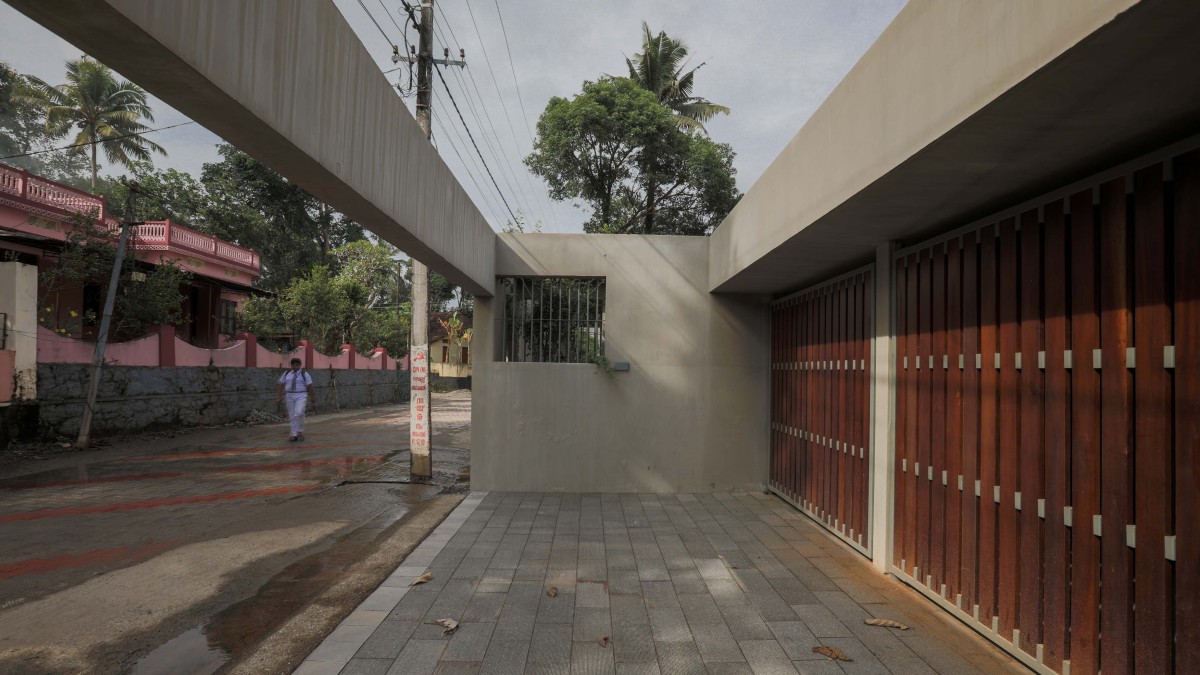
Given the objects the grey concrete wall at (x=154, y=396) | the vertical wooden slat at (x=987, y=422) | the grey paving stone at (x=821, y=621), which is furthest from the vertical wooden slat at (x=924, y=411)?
the grey concrete wall at (x=154, y=396)

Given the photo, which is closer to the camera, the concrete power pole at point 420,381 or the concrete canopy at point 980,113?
the concrete canopy at point 980,113

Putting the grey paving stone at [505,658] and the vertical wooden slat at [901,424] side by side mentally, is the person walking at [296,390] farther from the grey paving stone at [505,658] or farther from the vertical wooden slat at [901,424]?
the vertical wooden slat at [901,424]

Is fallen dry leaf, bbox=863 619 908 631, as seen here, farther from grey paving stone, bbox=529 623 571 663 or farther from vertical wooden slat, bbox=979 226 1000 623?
grey paving stone, bbox=529 623 571 663

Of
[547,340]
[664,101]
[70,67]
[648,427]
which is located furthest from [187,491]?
[70,67]

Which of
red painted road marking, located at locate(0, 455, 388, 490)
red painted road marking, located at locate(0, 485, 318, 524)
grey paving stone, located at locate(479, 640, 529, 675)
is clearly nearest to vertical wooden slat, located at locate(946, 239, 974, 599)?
grey paving stone, located at locate(479, 640, 529, 675)

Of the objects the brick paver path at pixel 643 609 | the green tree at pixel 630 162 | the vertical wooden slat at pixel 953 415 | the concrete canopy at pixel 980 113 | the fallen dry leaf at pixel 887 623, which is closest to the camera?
the concrete canopy at pixel 980 113

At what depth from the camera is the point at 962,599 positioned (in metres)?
3.70

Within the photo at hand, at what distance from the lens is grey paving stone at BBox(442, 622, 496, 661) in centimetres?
319

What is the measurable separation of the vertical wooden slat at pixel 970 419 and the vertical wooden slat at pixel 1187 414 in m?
1.22

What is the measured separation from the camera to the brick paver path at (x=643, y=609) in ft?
10.4

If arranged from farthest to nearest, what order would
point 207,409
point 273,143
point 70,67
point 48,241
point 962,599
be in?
point 70,67
point 207,409
point 48,241
point 962,599
point 273,143

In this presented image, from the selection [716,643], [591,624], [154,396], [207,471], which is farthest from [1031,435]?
[154,396]

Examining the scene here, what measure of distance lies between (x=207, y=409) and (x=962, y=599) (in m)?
16.5

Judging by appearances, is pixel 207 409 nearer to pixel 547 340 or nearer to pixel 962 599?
pixel 547 340
